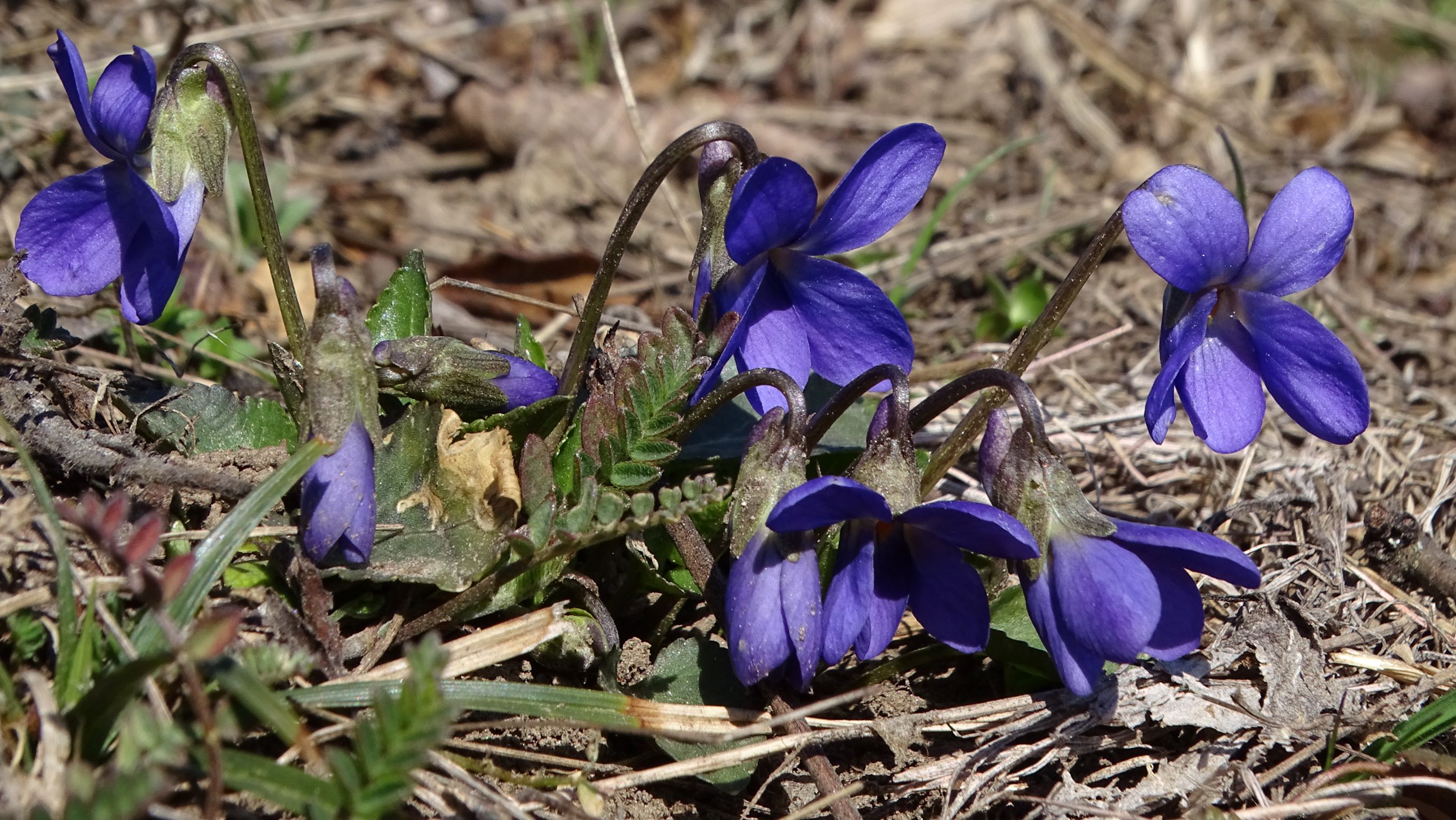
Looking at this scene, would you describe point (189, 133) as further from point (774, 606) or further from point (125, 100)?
point (774, 606)

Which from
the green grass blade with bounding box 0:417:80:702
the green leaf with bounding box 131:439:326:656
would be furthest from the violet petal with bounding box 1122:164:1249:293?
the green grass blade with bounding box 0:417:80:702

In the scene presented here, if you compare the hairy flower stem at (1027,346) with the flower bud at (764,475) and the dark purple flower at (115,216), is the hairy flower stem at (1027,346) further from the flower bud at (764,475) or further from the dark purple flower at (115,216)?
the dark purple flower at (115,216)

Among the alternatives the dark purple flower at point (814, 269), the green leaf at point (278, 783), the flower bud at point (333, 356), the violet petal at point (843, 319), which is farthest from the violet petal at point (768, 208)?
the green leaf at point (278, 783)

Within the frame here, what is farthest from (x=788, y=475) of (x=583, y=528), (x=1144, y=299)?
(x=1144, y=299)

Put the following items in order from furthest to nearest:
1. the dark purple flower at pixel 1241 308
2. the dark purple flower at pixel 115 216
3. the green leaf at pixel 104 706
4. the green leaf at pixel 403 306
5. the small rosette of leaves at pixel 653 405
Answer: the green leaf at pixel 403 306 < the small rosette of leaves at pixel 653 405 < the dark purple flower at pixel 115 216 < the dark purple flower at pixel 1241 308 < the green leaf at pixel 104 706

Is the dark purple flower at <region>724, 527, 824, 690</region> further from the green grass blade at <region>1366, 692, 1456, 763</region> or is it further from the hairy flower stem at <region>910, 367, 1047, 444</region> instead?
the green grass blade at <region>1366, 692, 1456, 763</region>
